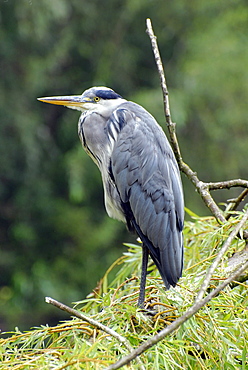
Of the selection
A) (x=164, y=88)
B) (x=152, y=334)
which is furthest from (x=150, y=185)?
(x=152, y=334)

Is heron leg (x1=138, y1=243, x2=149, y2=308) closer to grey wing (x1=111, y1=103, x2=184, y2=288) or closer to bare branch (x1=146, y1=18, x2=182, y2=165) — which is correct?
grey wing (x1=111, y1=103, x2=184, y2=288)

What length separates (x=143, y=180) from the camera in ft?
4.68

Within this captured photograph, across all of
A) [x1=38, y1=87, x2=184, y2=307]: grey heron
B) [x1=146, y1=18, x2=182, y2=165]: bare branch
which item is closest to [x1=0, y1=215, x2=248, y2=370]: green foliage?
[x1=38, y1=87, x2=184, y2=307]: grey heron

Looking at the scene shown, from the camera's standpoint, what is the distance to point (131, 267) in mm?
1612

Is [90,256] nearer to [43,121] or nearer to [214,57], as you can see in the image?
[43,121]

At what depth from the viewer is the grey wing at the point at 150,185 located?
139 centimetres

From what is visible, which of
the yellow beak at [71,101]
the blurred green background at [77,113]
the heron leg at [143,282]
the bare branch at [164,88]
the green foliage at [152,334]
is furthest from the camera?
the blurred green background at [77,113]

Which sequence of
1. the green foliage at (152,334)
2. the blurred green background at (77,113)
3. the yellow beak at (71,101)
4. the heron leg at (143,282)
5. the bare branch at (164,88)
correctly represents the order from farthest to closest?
the blurred green background at (77,113)
the yellow beak at (71,101)
the bare branch at (164,88)
the heron leg at (143,282)
the green foliage at (152,334)

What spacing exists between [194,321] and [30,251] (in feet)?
13.5

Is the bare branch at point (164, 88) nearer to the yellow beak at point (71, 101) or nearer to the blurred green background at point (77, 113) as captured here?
the yellow beak at point (71, 101)

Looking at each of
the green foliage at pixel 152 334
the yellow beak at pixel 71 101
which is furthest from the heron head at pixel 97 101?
the green foliage at pixel 152 334

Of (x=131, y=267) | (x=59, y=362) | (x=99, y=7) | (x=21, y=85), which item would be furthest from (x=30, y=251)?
(x=59, y=362)

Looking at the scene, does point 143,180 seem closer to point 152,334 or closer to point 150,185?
point 150,185

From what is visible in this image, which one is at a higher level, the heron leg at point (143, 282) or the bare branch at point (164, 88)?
the bare branch at point (164, 88)
